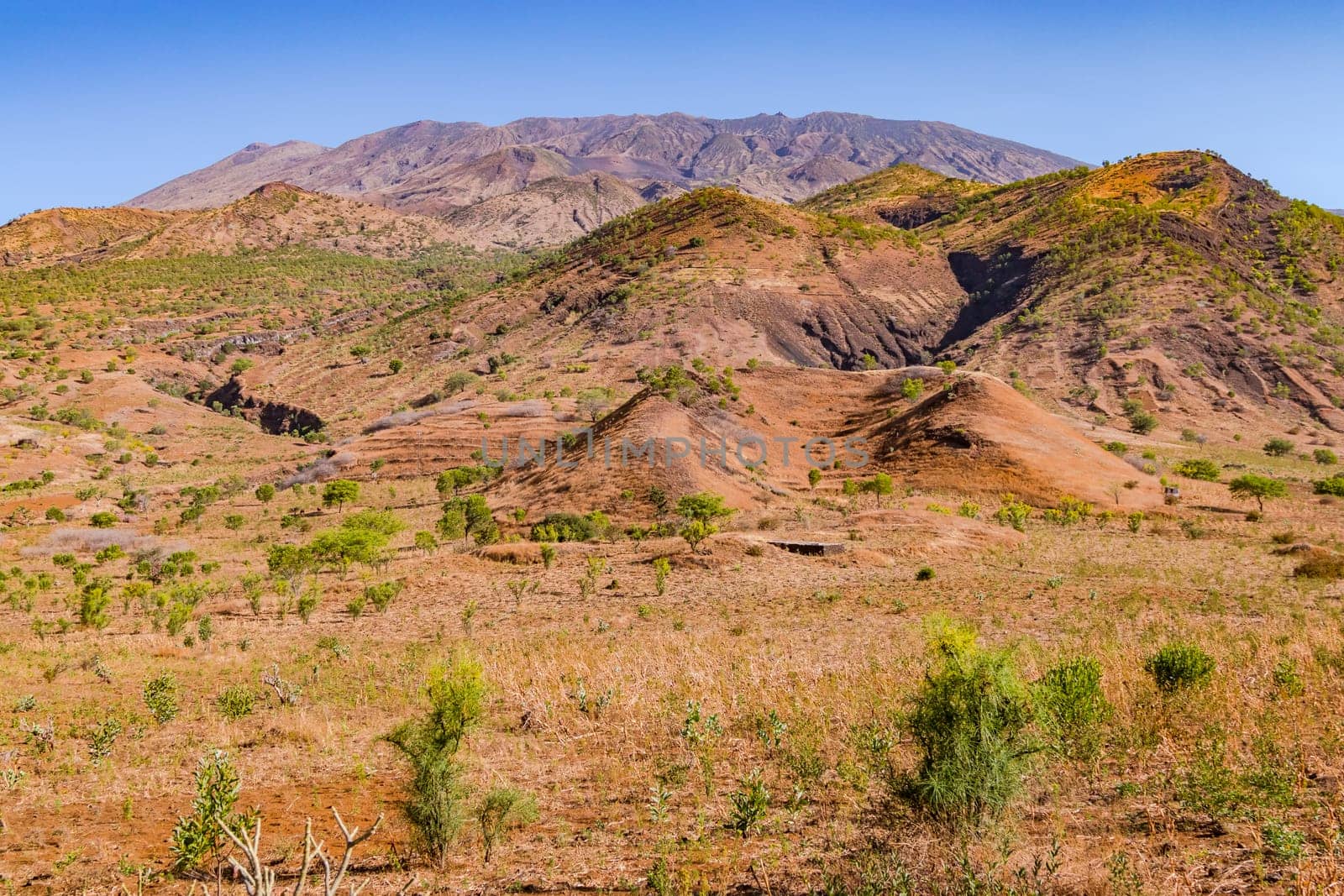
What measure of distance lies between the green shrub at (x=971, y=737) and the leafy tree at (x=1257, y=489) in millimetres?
33393

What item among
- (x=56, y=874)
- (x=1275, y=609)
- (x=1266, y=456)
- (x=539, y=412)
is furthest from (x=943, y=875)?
(x=1266, y=456)

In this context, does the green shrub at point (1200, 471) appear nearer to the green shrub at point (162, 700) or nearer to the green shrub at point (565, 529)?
the green shrub at point (565, 529)

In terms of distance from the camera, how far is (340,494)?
38.8 metres

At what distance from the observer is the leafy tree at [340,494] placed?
38.9 m

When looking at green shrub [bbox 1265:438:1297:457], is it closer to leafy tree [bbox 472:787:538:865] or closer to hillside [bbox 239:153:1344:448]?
hillside [bbox 239:153:1344:448]

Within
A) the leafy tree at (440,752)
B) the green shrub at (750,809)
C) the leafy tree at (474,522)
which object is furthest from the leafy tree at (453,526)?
the green shrub at (750,809)

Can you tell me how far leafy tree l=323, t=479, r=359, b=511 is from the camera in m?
38.9

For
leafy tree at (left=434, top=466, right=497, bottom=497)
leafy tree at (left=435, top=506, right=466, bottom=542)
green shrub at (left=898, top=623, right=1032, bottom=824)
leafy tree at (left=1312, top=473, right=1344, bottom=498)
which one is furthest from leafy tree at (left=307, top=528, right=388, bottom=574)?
leafy tree at (left=1312, top=473, right=1344, bottom=498)

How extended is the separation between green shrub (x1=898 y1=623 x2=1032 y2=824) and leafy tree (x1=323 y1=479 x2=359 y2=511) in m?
37.4

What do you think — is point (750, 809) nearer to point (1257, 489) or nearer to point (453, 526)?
point (453, 526)

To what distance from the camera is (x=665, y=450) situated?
115 ft

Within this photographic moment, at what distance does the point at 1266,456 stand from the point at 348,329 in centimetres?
8753

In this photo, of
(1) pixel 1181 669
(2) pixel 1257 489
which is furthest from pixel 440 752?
(2) pixel 1257 489

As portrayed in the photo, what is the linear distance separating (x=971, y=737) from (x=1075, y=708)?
223cm
